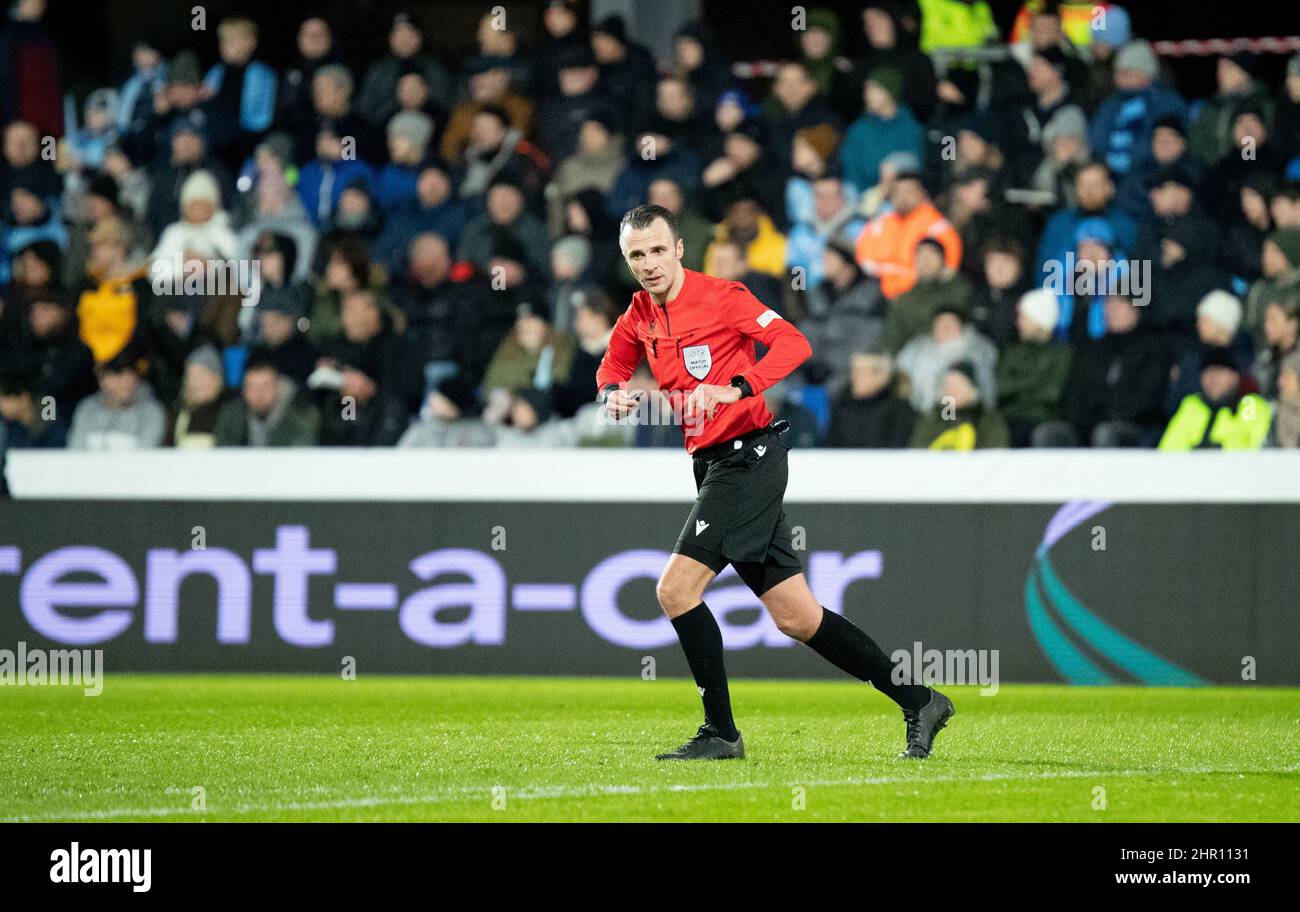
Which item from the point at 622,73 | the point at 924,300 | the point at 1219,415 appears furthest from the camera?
the point at 622,73

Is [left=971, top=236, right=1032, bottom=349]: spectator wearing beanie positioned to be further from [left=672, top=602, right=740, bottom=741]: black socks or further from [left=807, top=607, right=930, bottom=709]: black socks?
[left=672, top=602, right=740, bottom=741]: black socks

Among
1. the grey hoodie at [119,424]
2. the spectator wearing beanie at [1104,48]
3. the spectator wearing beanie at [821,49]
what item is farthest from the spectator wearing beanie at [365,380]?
the spectator wearing beanie at [1104,48]

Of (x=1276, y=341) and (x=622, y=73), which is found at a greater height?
(x=622, y=73)

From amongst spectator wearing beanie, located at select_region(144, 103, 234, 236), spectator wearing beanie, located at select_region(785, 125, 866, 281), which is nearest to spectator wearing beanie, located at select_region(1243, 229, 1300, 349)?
spectator wearing beanie, located at select_region(785, 125, 866, 281)

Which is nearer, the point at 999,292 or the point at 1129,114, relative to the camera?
the point at 999,292

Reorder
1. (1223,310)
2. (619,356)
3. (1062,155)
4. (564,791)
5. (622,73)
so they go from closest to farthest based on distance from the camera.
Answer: (564,791)
(619,356)
(1223,310)
(1062,155)
(622,73)

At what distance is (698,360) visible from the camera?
22.6 ft

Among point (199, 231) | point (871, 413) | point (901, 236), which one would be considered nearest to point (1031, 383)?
point (871, 413)

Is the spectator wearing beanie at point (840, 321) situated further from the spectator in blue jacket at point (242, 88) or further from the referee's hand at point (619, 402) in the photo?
the referee's hand at point (619, 402)

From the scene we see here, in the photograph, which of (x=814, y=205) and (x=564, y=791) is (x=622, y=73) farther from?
(x=564, y=791)

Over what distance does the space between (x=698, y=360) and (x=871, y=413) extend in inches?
177

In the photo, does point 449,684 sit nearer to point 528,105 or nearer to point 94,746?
point 94,746

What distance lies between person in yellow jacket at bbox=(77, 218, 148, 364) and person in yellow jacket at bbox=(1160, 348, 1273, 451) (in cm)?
688

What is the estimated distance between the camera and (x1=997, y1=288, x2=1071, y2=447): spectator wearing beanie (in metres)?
Result: 11.3
